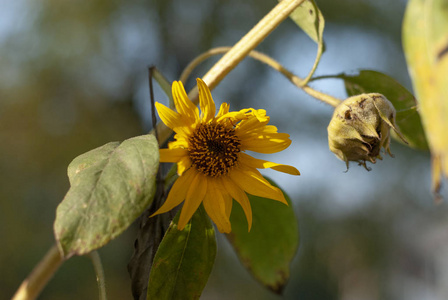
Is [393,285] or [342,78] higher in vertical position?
[342,78]

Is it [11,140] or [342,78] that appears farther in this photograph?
[11,140]

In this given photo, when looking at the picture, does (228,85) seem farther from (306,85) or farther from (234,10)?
(306,85)

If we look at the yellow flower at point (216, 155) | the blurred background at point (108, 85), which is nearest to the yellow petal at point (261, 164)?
the yellow flower at point (216, 155)

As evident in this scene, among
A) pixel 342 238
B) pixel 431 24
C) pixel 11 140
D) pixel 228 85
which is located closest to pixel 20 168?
pixel 11 140

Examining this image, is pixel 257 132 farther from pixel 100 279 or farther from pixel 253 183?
pixel 100 279

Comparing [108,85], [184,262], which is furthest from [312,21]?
[108,85]

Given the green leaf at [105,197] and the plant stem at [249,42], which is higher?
the plant stem at [249,42]

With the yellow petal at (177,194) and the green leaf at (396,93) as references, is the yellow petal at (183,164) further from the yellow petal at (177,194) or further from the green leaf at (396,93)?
the green leaf at (396,93)
